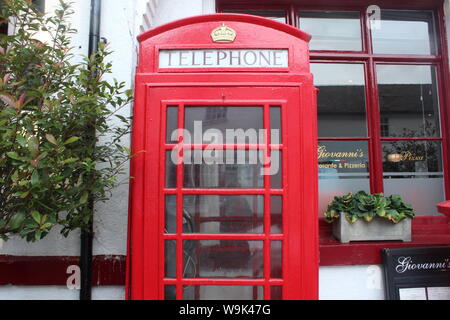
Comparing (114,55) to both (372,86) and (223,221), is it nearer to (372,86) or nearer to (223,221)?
(223,221)

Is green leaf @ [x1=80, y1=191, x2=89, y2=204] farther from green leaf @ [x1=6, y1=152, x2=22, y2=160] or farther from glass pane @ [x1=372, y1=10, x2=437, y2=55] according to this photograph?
glass pane @ [x1=372, y1=10, x2=437, y2=55]

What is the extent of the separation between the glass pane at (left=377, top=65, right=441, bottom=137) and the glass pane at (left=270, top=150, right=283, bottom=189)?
2130 mm

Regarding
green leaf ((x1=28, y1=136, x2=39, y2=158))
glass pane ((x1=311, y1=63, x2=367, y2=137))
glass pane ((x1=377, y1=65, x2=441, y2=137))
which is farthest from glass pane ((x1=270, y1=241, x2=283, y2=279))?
glass pane ((x1=377, y1=65, x2=441, y2=137))

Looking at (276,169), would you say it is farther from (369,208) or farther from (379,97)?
(379,97)

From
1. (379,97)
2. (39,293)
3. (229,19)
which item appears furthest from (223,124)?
(379,97)

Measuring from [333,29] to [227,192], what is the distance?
104 inches

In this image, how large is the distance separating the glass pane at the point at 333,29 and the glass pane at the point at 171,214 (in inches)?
100

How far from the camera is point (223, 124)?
201cm

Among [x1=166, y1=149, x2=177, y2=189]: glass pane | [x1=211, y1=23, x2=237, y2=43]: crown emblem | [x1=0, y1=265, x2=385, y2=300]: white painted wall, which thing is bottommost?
[x1=0, y1=265, x2=385, y2=300]: white painted wall

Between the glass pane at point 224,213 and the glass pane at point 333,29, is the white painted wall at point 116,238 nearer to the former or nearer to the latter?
the glass pane at point 224,213

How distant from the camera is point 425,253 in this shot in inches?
110

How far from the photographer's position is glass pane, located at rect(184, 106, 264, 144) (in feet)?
6.56

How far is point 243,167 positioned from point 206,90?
551mm
